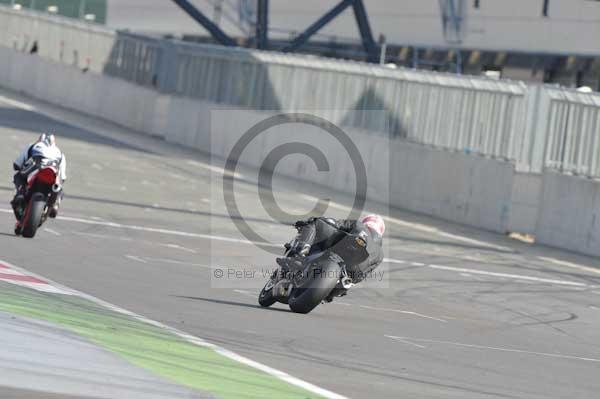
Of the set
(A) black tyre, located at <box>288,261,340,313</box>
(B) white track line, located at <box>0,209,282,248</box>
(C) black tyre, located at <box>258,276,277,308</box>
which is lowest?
(B) white track line, located at <box>0,209,282,248</box>

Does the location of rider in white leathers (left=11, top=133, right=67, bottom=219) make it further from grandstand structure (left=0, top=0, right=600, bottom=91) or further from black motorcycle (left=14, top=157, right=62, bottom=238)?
grandstand structure (left=0, top=0, right=600, bottom=91)

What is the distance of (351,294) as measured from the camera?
17.2 meters

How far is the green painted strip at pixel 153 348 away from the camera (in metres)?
8.82

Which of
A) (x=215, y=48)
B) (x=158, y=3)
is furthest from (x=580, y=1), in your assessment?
(x=158, y=3)

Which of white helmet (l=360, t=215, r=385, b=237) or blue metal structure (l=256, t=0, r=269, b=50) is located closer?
white helmet (l=360, t=215, r=385, b=237)

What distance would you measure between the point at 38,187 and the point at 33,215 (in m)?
0.52

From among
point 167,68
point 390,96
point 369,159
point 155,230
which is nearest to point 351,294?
point 155,230

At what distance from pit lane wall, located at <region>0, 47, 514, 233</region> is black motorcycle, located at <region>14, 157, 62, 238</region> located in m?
12.4

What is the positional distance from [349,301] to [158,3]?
54.1m

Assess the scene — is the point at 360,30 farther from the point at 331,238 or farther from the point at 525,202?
the point at 331,238

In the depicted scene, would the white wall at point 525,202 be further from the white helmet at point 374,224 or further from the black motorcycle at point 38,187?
the white helmet at point 374,224

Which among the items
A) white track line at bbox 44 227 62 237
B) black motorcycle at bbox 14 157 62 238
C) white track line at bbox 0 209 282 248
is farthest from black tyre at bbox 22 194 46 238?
white track line at bbox 0 209 282 248

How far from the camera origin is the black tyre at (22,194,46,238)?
17.2m

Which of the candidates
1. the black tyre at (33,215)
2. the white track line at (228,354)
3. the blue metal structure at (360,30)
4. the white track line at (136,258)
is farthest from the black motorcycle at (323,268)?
the blue metal structure at (360,30)
